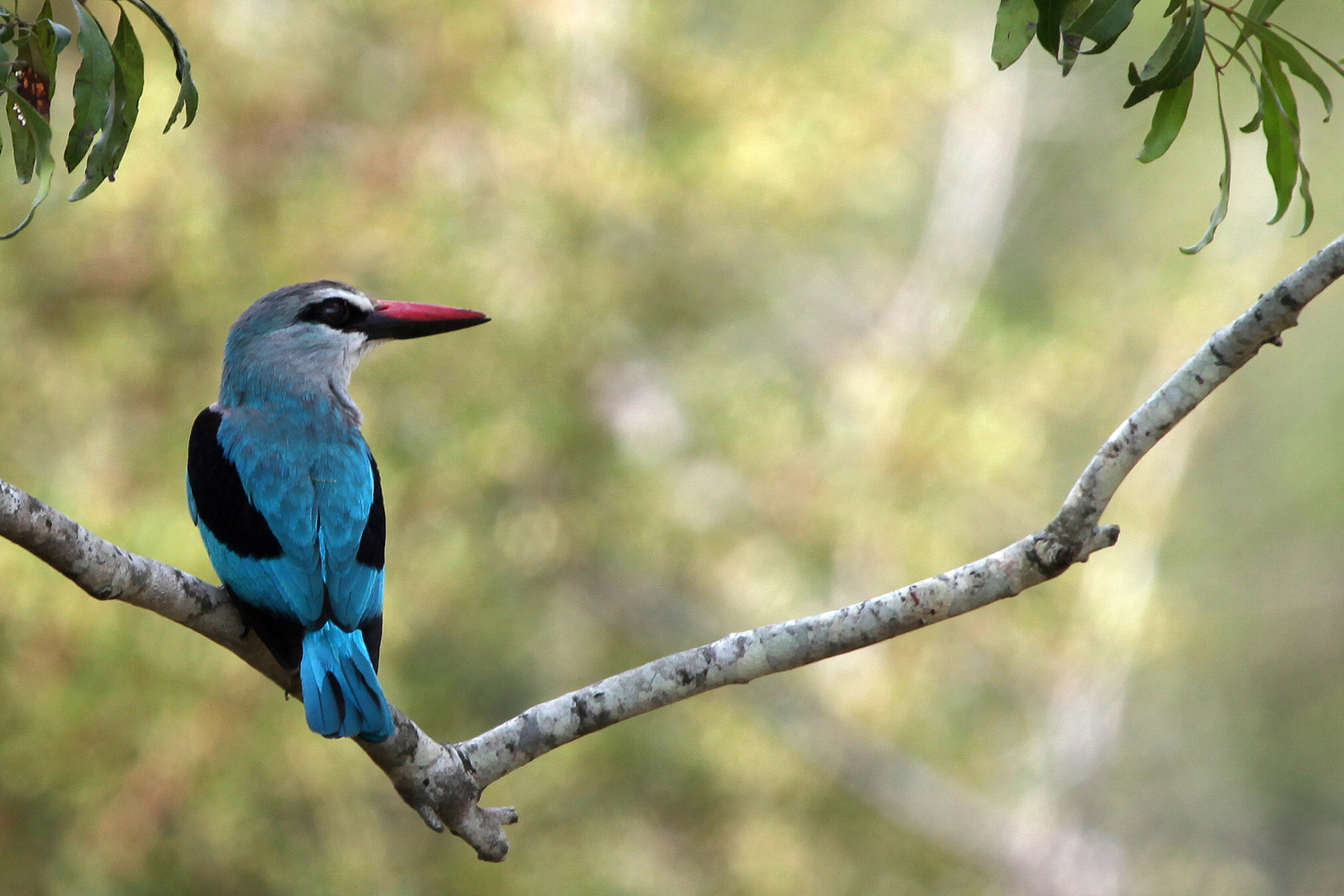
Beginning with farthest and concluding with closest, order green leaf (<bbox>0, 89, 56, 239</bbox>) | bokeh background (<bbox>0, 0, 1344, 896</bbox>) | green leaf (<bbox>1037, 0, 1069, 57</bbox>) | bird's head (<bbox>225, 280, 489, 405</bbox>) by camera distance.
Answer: bokeh background (<bbox>0, 0, 1344, 896</bbox>), bird's head (<bbox>225, 280, 489, 405</bbox>), green leaf (<bbox>0, 89, 56, 239</bbox>), green leaf (<bbox>1037, 0, 1069, 57</bbox>)

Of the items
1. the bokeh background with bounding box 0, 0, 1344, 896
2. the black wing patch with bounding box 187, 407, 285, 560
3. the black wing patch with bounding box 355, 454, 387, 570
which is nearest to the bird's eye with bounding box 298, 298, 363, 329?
the black wing patch with bounding box 187, 407, 285, 560

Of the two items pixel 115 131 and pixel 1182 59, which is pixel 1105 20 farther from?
pixel 115 131

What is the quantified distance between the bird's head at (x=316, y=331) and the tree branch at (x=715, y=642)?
3.45ft

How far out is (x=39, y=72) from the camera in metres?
2.25

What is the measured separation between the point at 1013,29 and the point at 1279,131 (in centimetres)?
49

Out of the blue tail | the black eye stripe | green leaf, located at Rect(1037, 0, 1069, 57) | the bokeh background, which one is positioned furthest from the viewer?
the bokeh background

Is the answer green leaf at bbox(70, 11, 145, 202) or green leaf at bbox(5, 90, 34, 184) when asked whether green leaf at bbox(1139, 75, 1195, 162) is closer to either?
green leaf at bbox(70, 11, 145, 202)

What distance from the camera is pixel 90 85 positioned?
2.04m

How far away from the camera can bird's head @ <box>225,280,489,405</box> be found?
3617mm

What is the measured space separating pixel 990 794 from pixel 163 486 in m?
5.57

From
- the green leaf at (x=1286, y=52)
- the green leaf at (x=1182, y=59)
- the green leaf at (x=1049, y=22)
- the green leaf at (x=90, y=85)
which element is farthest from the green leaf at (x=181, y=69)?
the green leaf at (x=1286, y=52)

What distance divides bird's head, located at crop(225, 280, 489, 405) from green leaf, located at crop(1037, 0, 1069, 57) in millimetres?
1972

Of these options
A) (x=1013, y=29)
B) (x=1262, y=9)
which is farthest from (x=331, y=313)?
(x=1262, y=9)

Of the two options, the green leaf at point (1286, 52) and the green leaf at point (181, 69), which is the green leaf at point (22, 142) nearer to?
the green leaf at point (181, 69)
